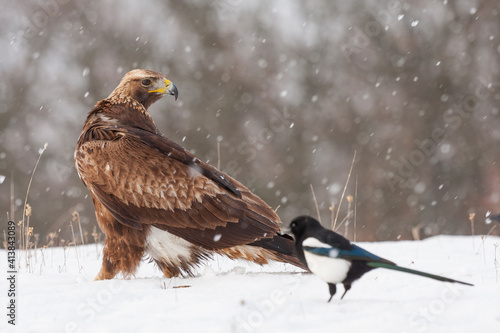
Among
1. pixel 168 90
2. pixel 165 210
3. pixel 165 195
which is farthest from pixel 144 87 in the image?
pixel 165 210

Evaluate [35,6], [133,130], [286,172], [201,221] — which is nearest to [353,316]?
[201,221]

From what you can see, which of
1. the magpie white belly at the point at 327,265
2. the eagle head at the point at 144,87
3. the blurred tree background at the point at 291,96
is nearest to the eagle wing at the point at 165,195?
the eagle head at the point at 144,87

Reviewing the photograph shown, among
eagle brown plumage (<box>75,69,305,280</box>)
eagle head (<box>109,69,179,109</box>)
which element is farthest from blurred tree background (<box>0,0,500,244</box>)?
eagle brown plumage (<box>75,69,305,280</box>)

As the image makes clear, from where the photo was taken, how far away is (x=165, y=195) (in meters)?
4.95

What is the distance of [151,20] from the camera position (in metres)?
18.0

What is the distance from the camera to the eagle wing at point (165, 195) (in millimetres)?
4918

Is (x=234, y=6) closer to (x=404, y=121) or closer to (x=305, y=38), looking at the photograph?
(x=305, y=38)

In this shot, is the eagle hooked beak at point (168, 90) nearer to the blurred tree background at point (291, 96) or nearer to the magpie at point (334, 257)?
the magpie at point (334, 257)

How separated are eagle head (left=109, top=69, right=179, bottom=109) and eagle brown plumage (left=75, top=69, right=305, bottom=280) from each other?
0.80m

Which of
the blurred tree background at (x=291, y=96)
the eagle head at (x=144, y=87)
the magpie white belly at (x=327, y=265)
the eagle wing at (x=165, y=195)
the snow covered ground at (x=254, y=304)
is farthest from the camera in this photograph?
the blurred tree background at (x=291, y=96)

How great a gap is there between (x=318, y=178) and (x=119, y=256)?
12626mm

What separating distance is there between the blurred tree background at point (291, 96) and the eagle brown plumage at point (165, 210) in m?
11.1

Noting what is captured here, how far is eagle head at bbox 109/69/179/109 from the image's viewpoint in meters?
5.92

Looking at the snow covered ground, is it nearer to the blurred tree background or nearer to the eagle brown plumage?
the eagle brown plumage
